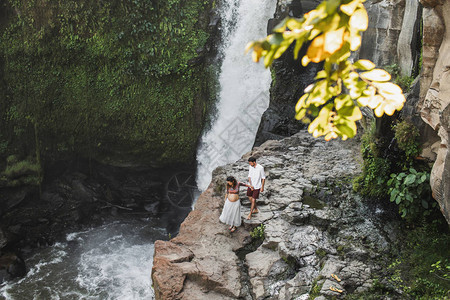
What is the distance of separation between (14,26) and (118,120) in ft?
14.4

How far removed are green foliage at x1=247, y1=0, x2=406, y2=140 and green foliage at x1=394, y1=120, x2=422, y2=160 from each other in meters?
5.18

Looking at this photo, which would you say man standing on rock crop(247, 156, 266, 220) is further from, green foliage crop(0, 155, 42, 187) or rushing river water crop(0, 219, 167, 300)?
green foliage crop(0, 155, 42, 187)

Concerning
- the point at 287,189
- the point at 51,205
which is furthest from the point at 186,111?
the point at 287,189

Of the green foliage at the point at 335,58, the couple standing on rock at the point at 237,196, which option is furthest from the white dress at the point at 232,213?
the green foliage at the point at 335,58

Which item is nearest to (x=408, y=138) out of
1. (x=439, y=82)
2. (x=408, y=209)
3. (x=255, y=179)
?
(x=408, y=209)

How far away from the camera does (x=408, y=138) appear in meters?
6.25

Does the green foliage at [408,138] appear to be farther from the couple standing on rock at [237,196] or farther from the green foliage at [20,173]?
the green foliage at [20,173]

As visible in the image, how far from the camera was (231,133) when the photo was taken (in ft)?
44.1

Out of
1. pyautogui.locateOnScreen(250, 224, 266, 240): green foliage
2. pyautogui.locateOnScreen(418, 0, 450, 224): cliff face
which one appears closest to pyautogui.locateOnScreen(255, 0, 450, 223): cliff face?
pyautogui.locateOnScreen(418, 0, 450, 224): cliff face

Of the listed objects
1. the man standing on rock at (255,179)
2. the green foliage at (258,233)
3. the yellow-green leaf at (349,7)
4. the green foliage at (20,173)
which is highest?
the yellow-green leaf at (349,7)

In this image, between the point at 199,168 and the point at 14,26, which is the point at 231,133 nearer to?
the point at 199,168

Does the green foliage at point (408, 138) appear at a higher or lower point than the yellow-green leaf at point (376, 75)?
lower

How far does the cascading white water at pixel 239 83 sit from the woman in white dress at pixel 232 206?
645cm

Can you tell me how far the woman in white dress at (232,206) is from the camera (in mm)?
6502
